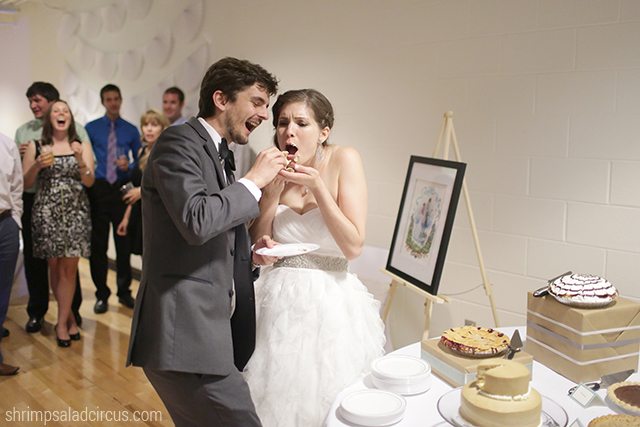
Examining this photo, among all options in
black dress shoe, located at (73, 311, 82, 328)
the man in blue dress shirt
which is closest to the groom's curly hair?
the man in blue dress shirt

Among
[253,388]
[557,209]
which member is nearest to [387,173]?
[557,209]

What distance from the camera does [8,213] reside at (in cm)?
349

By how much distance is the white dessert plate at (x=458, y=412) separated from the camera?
1304 millimetres

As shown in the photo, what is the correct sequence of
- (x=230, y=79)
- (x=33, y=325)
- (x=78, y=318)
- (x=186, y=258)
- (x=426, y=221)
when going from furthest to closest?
1. (x=78, y=318)
2. (x=33, y=325)
3. (x=426, y=221)
4. (x=230, y=79)
5. (x=186, y=258)

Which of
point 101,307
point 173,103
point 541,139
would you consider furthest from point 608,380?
point 173,103

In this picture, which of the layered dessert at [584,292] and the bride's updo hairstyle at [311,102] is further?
the bride's updo hairstyle at [311,102]

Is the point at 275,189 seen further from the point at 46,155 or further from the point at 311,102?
the point at 46,155

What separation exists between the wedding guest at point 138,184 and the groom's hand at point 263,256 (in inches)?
103

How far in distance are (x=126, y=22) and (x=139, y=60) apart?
460 mm

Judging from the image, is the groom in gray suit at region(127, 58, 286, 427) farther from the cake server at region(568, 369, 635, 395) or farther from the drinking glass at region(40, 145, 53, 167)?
the drinking glass at region(40, 145, 53, 167)

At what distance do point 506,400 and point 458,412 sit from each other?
147 millimetres

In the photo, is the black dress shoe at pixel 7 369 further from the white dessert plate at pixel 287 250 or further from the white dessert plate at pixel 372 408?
the white dessert plate at pixel 372 408

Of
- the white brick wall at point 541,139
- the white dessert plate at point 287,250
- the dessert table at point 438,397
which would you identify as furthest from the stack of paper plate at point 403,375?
the white brick wall at point 541,139

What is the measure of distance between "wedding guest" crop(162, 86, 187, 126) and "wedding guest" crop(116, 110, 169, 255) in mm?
287
